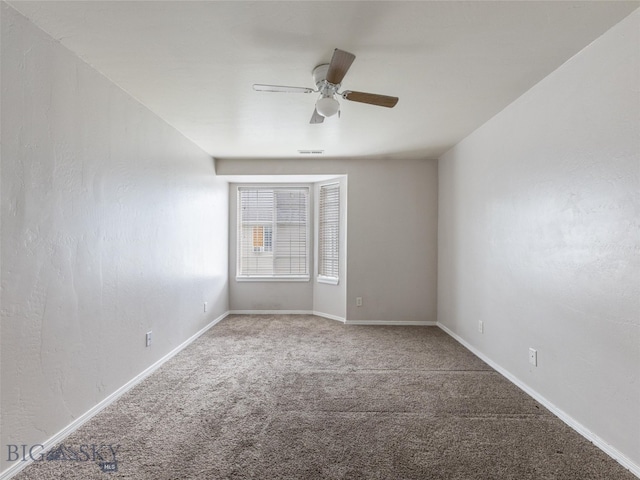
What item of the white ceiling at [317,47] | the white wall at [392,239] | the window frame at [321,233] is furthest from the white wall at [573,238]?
the window frame at [321,233]

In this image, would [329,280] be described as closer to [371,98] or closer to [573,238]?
[371,98]

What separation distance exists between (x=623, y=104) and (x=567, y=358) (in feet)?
5.06

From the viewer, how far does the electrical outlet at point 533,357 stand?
7.52ft

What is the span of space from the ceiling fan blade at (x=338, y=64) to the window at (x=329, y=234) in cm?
279

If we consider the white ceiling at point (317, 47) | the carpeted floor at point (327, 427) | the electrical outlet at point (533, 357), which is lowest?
the carpeted floor at point (327, 427)

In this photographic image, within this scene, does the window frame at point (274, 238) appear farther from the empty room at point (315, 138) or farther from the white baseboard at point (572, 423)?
the white baseboard at point (572, 423)

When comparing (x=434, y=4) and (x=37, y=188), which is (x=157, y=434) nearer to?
(x=37, y=188)

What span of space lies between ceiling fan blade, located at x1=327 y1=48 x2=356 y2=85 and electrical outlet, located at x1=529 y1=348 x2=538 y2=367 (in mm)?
2415

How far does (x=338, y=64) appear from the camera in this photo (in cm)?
174

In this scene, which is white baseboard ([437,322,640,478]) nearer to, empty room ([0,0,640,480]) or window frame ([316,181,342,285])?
empty room ([0,0,640,480])

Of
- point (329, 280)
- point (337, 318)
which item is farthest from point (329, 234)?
point (337, 318)

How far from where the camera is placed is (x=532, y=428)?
6.33 feet

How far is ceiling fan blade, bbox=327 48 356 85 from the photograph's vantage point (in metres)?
1.65

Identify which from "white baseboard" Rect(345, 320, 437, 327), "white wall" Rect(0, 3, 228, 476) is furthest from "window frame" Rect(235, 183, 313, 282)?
"white wall" Rect(0, 3, 228, 476)
